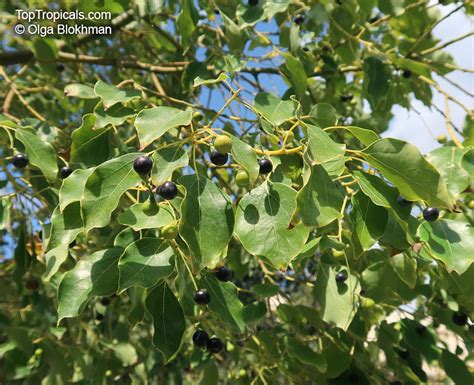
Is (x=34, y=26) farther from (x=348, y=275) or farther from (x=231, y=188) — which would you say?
(x=348, y=275)

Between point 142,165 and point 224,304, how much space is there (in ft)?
1.91

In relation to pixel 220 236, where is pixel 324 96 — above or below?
below

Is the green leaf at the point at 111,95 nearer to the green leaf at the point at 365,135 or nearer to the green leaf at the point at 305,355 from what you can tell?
the green leaf at the point at 365,135

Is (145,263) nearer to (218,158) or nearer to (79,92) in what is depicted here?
(218,158)

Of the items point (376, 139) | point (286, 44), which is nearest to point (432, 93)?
point (286, 44)

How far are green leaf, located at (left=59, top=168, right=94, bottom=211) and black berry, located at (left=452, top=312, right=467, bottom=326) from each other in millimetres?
1775

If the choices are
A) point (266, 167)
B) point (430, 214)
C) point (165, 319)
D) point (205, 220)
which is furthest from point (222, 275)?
point (430, 214)

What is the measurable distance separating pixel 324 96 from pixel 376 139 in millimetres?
1787

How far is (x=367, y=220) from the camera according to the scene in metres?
1.29

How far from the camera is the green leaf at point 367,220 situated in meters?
1.29

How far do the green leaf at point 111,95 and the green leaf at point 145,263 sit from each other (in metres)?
0.51

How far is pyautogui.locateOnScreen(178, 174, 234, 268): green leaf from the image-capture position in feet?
3.62

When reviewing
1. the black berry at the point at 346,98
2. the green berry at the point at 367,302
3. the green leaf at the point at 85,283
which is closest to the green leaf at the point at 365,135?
the green leaf at the point at 85,283

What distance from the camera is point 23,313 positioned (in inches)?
108
